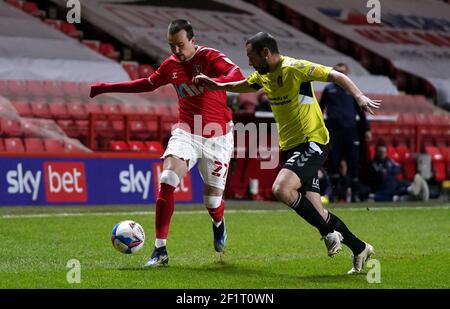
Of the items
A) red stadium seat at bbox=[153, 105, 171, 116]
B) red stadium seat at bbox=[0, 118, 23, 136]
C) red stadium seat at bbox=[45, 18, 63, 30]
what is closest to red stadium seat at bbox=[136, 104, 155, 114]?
red stadium seat at bbox=[153, 105, 171, 116]

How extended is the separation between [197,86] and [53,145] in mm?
7665

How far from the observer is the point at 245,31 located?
28.0m

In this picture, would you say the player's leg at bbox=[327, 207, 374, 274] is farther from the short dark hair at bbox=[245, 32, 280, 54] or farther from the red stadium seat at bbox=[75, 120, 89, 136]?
the red stadium seat at bbox=[75, 120, 89, 136]

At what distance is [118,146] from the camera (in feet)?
57.3

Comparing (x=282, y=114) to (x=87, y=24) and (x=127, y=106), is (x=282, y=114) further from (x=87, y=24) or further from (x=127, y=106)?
(x=87, y=24)

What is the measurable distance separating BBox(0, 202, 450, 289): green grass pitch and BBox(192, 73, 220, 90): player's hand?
158 centimetres

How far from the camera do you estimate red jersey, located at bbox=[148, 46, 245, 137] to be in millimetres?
9125

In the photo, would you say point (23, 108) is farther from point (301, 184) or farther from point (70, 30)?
point (301, 184)

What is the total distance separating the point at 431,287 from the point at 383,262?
1.64 metres

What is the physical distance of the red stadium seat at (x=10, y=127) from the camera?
16.6m

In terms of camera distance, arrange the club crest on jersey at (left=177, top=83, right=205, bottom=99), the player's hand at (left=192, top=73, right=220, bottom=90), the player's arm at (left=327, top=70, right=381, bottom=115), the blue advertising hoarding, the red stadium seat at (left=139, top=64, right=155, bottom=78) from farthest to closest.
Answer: the red stadium seat at (left=139, top=64, right=155, bottom=78) → the blue advertising hoarding → the club crest on jersey at (left=177, top=83, right=205, bottom=99) → the player's hand at (left=192, top=73, right=220, bottom=90) → the player's arm at (left=327, top=70, right=381, bottom=115)

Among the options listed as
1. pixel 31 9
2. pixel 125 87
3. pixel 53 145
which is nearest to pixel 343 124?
pixel 53 145
